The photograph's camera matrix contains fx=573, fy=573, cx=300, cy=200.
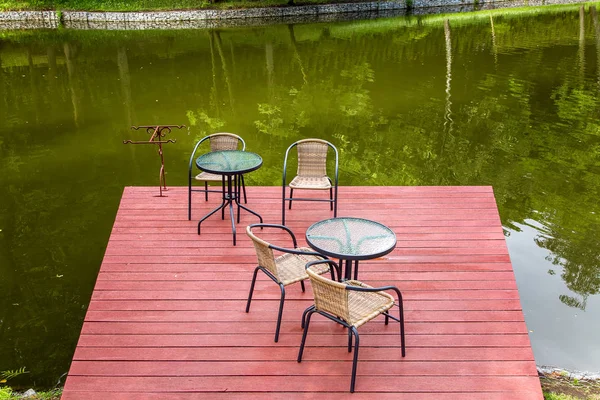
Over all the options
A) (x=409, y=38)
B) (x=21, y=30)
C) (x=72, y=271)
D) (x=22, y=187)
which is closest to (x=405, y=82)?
(x=409, y=38)

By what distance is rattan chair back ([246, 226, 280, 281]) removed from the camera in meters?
3.71

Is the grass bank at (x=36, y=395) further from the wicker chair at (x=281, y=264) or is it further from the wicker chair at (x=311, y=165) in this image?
the wicker chair at (x=311, y=165)

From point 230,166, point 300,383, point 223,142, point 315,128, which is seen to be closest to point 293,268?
point 300,383

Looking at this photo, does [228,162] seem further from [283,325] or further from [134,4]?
[134,4]

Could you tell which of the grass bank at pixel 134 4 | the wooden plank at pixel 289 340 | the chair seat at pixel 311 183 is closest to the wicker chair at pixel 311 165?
the chair seat at pixel 311 183

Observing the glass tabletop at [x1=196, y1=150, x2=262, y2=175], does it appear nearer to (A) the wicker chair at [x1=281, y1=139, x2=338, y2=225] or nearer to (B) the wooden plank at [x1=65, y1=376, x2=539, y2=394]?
(A) the wicker chair at [x1=281, y1=139, x2=338, y2=225]

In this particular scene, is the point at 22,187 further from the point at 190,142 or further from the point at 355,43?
the point at 355,43

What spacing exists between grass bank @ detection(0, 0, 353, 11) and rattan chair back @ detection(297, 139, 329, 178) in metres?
18.7

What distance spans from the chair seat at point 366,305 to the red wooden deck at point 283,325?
0.37 m

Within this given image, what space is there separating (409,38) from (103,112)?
35.7ft

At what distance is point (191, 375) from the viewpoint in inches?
143

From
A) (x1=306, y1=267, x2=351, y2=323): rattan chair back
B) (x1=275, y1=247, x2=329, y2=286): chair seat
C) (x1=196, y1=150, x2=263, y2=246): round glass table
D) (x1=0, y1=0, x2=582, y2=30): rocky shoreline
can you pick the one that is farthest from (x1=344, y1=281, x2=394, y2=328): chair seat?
(x1=0, y1=0, x2=582, y2=30): rocky shoreline

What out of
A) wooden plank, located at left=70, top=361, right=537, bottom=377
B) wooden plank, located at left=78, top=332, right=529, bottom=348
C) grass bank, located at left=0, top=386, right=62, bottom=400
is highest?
wooden plank, located at left=78, top=332, right=529, bottom=348

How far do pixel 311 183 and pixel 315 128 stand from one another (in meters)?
5.51
